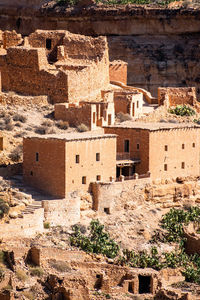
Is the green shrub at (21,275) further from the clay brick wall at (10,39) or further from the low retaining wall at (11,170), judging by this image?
the clay brick wall at (10,39)

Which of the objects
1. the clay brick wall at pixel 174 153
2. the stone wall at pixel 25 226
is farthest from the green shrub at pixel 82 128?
the stone wall at pixel 25 226

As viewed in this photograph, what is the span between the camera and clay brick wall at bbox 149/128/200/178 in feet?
202

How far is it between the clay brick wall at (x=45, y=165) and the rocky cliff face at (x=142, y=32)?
20.7 metres

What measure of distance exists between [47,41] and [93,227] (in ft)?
53.3

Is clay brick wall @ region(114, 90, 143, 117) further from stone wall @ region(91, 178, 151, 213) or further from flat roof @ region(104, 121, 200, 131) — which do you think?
stone wall @ region(91, 178, 151, 213)

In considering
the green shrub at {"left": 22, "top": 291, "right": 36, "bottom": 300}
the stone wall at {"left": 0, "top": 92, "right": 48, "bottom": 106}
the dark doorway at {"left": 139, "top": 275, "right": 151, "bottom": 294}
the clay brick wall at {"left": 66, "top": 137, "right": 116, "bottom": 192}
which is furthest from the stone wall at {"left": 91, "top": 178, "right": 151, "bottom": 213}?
the green shrub at {"left": 22, "top": 291, "right": 36, "bottom": 300}

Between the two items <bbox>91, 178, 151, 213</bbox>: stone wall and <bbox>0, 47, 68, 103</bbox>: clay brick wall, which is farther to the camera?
<bbox>0, 47, 68, 103</bbox>: clay brick wall

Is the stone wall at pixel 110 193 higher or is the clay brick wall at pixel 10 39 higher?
the clay brick wall at pixel 10 39

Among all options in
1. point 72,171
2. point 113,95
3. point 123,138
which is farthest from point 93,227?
point 113,95

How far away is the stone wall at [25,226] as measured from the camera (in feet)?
177

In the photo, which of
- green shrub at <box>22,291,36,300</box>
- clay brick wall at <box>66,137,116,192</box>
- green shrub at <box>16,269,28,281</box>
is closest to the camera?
green shrub at <box>22,291,36,300</box>

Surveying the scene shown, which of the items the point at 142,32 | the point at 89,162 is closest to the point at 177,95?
the point at 142,32

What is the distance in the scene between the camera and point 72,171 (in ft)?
189

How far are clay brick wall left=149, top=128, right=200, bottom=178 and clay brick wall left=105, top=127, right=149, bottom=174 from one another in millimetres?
236
